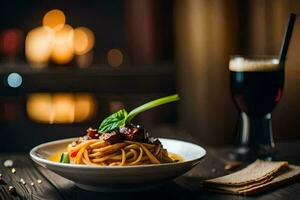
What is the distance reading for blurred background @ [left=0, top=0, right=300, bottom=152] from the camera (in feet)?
11.1

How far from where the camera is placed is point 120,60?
Result: 4.04m

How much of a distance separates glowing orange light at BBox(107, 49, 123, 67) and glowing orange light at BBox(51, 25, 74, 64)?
28 centimetres

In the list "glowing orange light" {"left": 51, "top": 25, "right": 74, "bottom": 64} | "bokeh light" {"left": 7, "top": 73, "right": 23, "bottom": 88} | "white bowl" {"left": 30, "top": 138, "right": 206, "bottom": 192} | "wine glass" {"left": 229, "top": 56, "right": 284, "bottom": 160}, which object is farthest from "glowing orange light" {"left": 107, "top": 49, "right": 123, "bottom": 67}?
"white bowl" {"left": 30, "top": 138, "right": 206, "bottom": 192}

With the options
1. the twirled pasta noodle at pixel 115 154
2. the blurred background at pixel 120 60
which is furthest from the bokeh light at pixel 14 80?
the twirled pasta noodle at pixel 115 154

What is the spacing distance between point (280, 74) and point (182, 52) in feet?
7.75

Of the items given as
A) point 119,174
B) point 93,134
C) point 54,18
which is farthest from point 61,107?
point 119,174

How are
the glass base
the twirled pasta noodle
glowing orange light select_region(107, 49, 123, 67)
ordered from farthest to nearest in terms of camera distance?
glowing orange light select_region(107, 49, 123, 67) → the glass base → the twirled pasta noodle

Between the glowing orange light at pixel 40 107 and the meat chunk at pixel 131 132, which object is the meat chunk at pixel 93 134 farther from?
the glowing orange light at pixel 40 107

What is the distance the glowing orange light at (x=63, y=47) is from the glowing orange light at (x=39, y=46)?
0.03 m

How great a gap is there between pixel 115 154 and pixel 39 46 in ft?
9.02

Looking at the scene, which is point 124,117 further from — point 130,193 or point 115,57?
point 115,57

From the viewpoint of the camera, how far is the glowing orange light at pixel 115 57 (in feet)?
13.2

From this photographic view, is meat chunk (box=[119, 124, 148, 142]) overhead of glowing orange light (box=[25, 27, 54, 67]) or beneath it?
beneath

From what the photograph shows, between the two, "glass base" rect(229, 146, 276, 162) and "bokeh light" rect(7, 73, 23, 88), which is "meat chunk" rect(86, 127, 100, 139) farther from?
"bokeh light" rect(7, 73, 23, 88)
